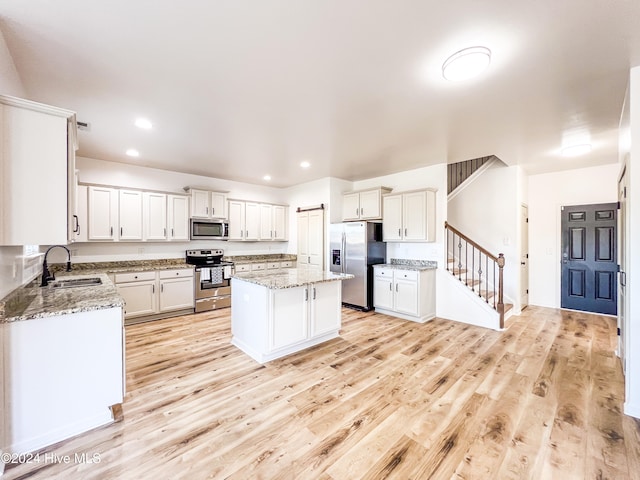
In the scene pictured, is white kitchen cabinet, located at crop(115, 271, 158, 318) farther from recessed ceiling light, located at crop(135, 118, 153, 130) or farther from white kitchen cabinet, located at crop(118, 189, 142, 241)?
recessed ceiling light, located at crop(135, 118, 153, 130)

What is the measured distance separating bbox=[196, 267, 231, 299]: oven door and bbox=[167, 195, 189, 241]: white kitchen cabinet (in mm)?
723

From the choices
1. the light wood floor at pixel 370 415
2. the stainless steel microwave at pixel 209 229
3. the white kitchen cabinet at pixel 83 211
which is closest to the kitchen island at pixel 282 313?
the light wood floor at pixel 370 415

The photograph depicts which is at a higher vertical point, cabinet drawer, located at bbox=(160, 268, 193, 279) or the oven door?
cabinet drawer, located at bbox=(160, 268, 193, 279)

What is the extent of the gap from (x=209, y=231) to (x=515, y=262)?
225 inches

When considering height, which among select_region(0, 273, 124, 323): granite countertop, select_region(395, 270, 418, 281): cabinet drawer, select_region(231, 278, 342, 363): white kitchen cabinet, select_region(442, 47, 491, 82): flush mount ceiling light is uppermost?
select_region(442, 47, 491, 82): flush mount ceiling light

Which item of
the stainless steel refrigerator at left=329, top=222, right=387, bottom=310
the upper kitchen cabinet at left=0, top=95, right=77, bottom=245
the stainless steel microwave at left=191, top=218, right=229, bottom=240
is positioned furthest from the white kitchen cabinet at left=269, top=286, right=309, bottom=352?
the stainless steel microwave at left=191, top=218, right=229, bottom=240

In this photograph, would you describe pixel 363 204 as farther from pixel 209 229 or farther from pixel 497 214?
pixel 209 229

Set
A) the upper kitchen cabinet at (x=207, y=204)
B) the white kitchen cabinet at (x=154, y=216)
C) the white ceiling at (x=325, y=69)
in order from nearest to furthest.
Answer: the white ceiling at (x=325, y=69), the white kitchen cabinet at (x=154, y=216), the upper kitchen cabinet at (x=207, y=204)

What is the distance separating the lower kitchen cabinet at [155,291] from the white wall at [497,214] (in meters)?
5.51

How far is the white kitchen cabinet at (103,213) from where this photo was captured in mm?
4242

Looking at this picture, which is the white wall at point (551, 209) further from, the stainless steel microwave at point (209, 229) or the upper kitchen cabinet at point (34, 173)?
the upper kitchen cabinet at point (34, 173)

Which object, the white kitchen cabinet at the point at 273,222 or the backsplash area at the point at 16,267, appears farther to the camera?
the white kitchen cabinet at the point at 273,222

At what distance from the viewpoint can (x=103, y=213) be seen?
14.2 ft

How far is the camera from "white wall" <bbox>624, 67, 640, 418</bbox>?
2.09 meters
